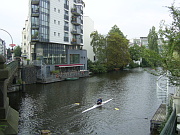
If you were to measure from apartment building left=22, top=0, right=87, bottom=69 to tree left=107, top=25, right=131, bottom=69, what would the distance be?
1662cm

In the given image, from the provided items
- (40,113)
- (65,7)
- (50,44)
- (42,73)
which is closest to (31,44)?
(50,44)

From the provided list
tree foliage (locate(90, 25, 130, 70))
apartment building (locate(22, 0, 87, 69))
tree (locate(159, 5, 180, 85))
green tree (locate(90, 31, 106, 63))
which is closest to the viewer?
tree (locate(159, 5, 180, 85))

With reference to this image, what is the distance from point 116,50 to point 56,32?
3149cm

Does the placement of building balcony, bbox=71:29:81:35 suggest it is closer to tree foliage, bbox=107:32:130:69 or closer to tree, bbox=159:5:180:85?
tree foliage, bbox=107:32:130:69

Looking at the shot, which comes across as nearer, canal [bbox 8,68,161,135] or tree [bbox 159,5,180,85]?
tree [bbox 159,5,180,85]

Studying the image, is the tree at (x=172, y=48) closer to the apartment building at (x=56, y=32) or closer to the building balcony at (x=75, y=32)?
the apartment building at (x=56, y=32)

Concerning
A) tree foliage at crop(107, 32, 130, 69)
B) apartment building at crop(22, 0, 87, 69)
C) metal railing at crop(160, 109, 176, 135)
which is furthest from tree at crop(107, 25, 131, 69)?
metal railing at crop(160, 109, 176, 135)

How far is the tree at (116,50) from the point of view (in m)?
77.0

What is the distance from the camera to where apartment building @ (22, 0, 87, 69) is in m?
47.6

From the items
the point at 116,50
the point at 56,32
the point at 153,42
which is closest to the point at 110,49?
the point at 116,50

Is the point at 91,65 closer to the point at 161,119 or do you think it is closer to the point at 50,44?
the point at 50,44

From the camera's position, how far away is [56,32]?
52594 millimetres

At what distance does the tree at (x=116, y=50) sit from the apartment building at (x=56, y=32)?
54.5ft

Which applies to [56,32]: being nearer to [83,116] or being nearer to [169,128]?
[83,116]
